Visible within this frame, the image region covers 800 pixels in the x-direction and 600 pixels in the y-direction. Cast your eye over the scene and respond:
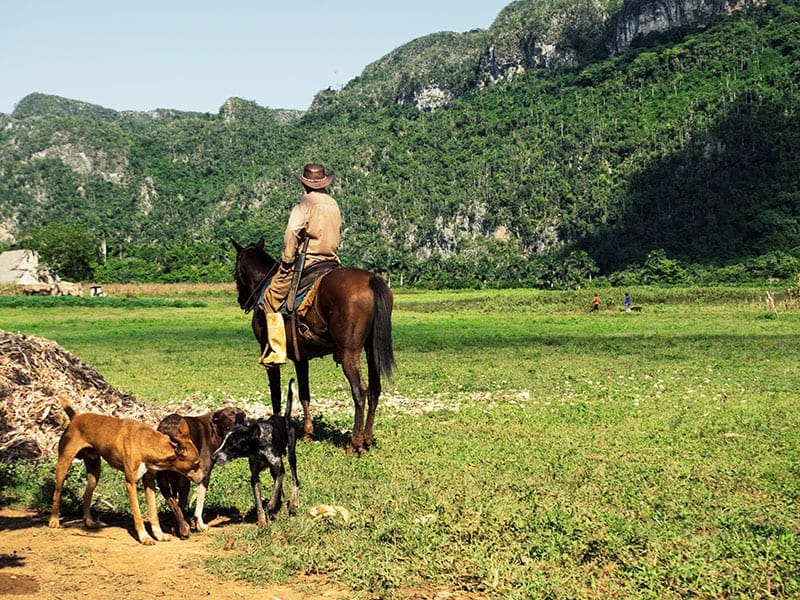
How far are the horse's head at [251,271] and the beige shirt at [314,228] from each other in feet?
2.81

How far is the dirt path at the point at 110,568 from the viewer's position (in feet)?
21.1

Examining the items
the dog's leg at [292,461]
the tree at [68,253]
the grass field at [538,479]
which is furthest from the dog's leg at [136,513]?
the tree at [68,253]

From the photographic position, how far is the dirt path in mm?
6426

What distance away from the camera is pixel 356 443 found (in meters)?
11.3

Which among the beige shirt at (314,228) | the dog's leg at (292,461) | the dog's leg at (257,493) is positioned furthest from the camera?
the beige shirt at (314,228)

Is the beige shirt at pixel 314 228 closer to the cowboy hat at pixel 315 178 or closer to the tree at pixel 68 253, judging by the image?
Result: the cowboy hat at pixel 315 178

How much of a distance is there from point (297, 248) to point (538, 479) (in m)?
5.15

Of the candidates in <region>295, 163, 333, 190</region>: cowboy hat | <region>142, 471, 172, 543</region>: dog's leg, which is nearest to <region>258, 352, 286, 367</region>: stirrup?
<region>295, 163, 333, 190</region>: cowboy hat

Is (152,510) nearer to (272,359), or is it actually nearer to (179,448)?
(179,448)

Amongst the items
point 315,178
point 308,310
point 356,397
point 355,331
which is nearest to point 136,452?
point 356,397

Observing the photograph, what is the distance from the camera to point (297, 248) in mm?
12125

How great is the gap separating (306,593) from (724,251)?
142m

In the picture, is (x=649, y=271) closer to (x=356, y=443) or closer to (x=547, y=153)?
(x=547, y=153)

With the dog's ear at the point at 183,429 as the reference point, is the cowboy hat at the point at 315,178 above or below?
above
